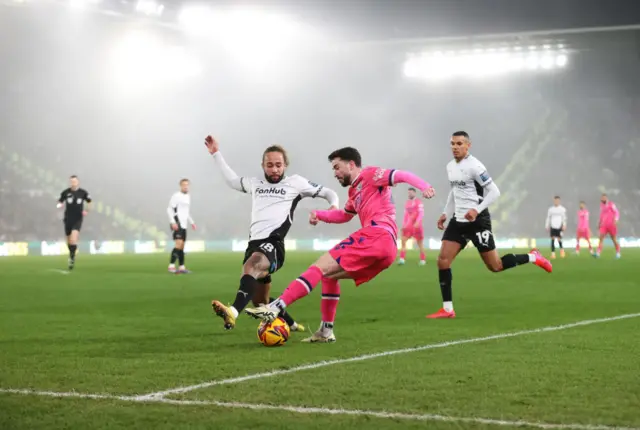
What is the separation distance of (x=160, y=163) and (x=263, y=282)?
146 ft

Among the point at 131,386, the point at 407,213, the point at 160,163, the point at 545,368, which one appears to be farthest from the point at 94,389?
the point at 160,163

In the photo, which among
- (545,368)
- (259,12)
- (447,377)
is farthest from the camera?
(259,12)

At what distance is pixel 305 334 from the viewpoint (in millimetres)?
9398

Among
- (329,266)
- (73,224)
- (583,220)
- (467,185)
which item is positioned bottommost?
(329,266)

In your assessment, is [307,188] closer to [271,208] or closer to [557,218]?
[271,208]

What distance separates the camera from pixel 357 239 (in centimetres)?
841

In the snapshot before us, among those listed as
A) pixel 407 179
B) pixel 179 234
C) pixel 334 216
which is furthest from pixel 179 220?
pixel 407 179

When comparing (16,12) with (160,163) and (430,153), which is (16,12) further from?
(430,153)

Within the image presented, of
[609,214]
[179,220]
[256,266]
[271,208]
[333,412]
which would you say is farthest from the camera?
[609,214]

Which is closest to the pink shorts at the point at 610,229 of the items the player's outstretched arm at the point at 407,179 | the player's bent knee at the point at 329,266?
the player's outstretched arm at the point at 407,179

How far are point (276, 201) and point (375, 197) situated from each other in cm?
128

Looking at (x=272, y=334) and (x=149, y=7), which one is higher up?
(x=149, y=7)

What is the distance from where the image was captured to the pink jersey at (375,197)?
8593 millimetres

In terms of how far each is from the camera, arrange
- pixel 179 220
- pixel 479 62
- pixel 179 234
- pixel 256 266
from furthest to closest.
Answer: pixel 479 62
pixel 179 220
pixel 179 234
pixel 256 266
